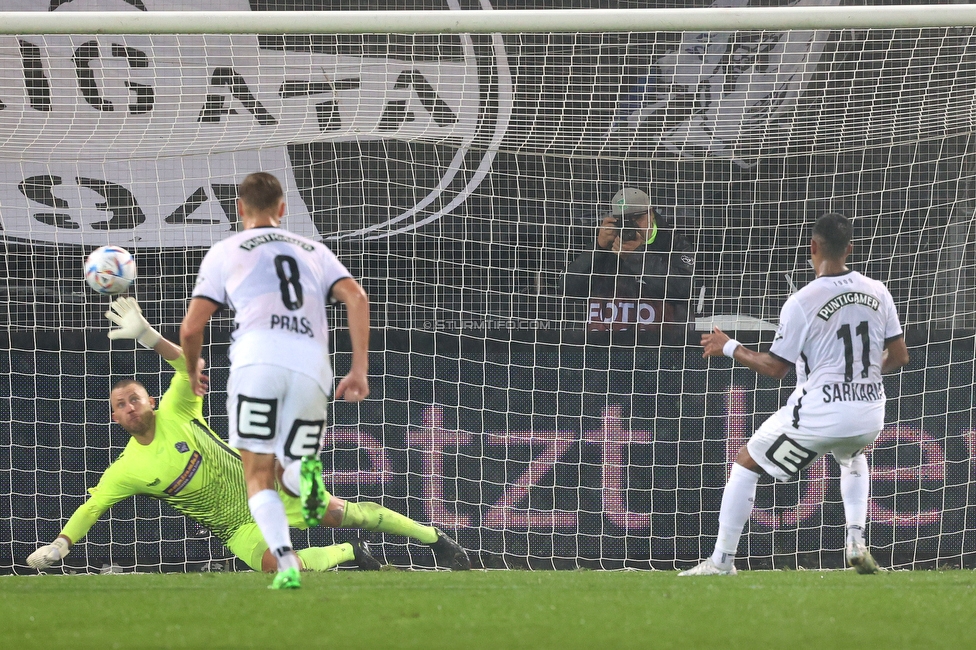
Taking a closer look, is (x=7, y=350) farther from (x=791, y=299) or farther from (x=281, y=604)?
(x=791, y=299)

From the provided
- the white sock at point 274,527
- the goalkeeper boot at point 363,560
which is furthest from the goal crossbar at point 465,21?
the white sock at point 274,527

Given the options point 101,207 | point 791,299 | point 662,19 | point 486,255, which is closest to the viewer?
point 791,299

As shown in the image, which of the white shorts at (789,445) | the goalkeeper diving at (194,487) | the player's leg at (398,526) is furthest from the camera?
the player's leg at (398,526)

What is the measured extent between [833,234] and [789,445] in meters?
1.07

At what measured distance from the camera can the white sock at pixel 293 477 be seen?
4828 millimetres

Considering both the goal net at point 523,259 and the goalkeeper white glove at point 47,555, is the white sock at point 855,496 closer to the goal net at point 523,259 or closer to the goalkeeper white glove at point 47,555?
the goal net at point 523,259

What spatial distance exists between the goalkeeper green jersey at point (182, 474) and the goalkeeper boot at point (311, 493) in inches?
98.0

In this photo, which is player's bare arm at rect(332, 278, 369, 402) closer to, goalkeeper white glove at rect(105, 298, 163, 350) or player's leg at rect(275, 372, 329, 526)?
player's leg at rect(275, 372, 329, 526)

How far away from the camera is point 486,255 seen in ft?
28.2

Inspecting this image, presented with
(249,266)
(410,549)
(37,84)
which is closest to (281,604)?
(249,266)

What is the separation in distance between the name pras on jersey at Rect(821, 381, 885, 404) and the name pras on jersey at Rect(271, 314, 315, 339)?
269 cm

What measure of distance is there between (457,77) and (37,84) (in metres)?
3.28

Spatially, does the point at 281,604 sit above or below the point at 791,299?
below

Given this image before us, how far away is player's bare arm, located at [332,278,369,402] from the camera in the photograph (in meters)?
4.82
